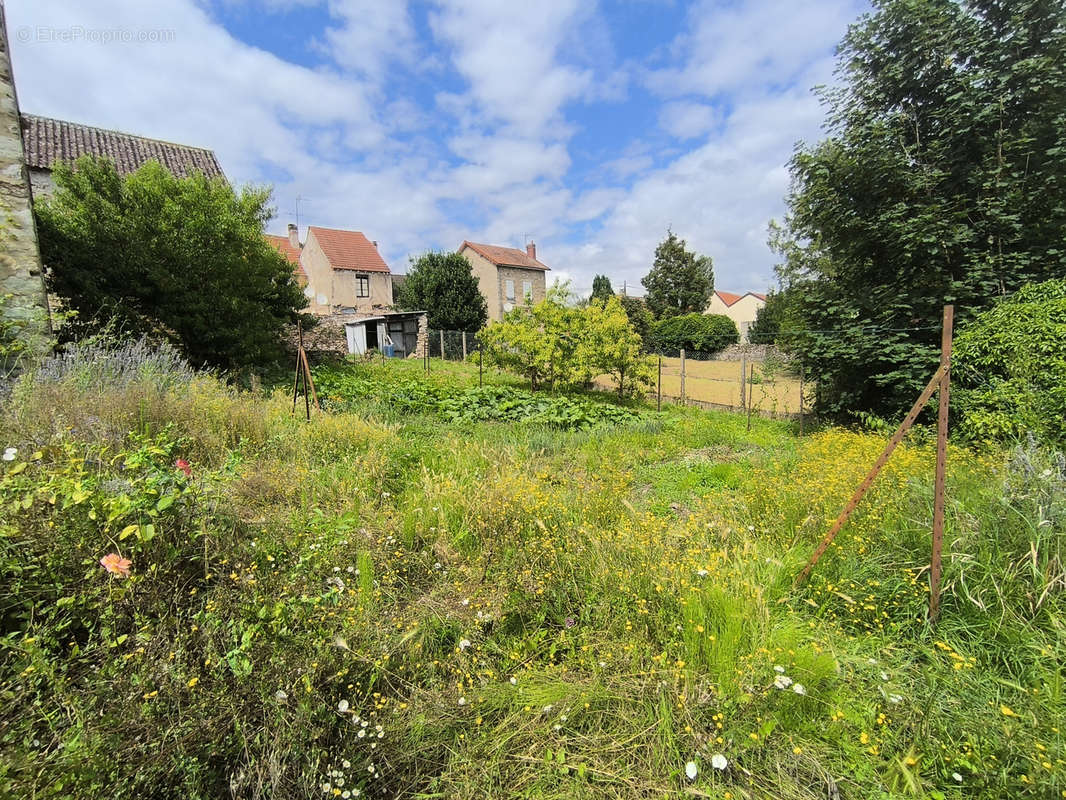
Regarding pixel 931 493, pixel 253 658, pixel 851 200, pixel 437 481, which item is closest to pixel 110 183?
pixel 437 481

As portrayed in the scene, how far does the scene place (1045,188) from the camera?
21.0ft

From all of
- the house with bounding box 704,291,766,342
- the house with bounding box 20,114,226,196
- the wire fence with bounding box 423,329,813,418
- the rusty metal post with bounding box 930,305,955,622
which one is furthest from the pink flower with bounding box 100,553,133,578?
the house with bounding box 704,291,766,342

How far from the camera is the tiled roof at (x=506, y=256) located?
32500 millimetres

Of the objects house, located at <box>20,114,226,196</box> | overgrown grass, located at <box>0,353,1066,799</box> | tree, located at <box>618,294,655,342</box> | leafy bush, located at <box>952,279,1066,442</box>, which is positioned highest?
house, located at <box>20,114,226,196</box>

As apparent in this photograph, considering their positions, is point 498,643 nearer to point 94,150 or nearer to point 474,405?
point 474,405

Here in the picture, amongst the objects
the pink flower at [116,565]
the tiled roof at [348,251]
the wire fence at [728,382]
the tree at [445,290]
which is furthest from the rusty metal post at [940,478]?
the tiled roof at [348,251]

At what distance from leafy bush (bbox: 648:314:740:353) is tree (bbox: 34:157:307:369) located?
23.8 m

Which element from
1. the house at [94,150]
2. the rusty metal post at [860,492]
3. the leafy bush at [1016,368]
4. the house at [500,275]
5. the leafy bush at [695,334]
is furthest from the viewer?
the house at [500,275]

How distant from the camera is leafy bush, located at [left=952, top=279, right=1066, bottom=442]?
4.80 m

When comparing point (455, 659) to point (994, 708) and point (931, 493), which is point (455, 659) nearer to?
point (994, 708)

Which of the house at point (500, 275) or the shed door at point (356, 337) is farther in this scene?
the house at point (500, 275)

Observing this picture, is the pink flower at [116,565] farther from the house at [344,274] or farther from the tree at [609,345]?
the house at [344,274]

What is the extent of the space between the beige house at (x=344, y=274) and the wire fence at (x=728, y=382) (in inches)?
325

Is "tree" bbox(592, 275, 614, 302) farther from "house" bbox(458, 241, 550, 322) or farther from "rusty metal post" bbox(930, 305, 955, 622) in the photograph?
"rusty metal post" bbox(930, 305, 955, 622)
